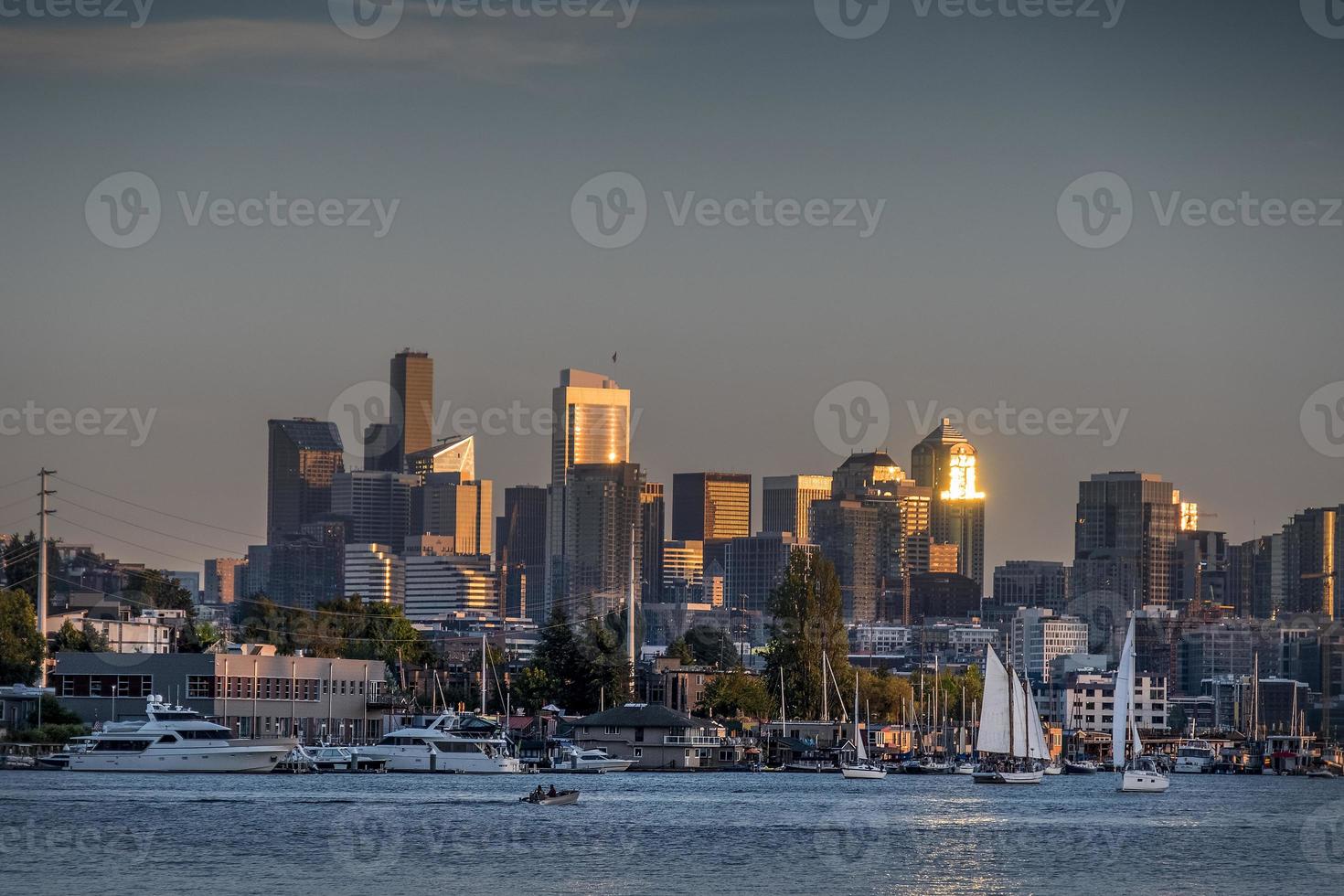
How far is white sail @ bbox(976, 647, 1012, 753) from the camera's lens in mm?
141000

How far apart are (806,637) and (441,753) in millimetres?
53611

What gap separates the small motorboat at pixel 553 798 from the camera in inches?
4328

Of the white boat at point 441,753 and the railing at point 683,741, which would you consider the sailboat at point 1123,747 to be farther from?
the white boat at point 441,753

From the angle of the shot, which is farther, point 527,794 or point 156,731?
point 156,731

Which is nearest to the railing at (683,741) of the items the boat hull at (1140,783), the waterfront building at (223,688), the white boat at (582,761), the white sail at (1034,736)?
the white boat at (582,761)

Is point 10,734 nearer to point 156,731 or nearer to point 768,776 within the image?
point 156,731

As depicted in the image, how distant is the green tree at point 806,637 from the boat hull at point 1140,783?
46.8m

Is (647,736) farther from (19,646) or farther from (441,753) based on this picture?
(19,646)

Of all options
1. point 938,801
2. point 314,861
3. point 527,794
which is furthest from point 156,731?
point 314,861

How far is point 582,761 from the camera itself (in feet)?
507

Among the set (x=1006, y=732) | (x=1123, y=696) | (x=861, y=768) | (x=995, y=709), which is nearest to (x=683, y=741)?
(x=861, y=768)

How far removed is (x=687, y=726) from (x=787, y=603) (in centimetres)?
2823

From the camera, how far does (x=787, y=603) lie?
194m

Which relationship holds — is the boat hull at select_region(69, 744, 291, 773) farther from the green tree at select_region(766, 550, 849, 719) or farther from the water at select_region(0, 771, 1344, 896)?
the green tree at select_region(766, 550, 849, 719)
